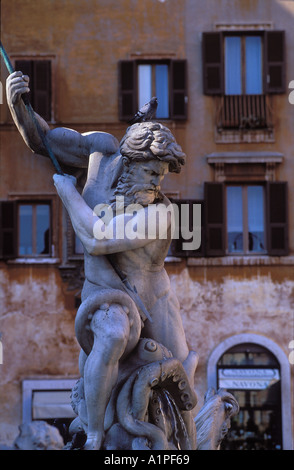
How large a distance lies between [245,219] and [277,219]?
716mm

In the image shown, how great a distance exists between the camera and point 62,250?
80.6 ft

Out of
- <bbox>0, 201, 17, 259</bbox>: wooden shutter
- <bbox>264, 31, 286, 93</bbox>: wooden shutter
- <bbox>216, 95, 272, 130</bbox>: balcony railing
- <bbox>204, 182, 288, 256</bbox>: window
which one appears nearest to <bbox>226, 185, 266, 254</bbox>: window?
<bbox>204, 182, 288, 256</bbox>: window

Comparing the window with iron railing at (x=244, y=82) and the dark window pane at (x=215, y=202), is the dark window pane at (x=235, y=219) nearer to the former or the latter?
the dark window pane at (x=215, y=202)

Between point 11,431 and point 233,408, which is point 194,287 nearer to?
point 11,431

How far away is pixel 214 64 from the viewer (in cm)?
2495

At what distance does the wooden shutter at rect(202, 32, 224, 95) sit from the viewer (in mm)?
24906

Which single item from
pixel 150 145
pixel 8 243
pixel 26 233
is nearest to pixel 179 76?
pixel 26 233

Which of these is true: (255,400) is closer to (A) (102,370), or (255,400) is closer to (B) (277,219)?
(B) (277,219)

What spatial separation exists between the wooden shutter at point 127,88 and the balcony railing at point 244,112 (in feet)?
5.72

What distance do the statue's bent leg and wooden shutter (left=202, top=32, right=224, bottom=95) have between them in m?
18.6

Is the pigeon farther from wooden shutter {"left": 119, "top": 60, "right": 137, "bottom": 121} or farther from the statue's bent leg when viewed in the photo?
wooden shutter {"left": 119, "top": 60, "right": 137, "bottom": 121}

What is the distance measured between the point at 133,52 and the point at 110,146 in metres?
18.2
